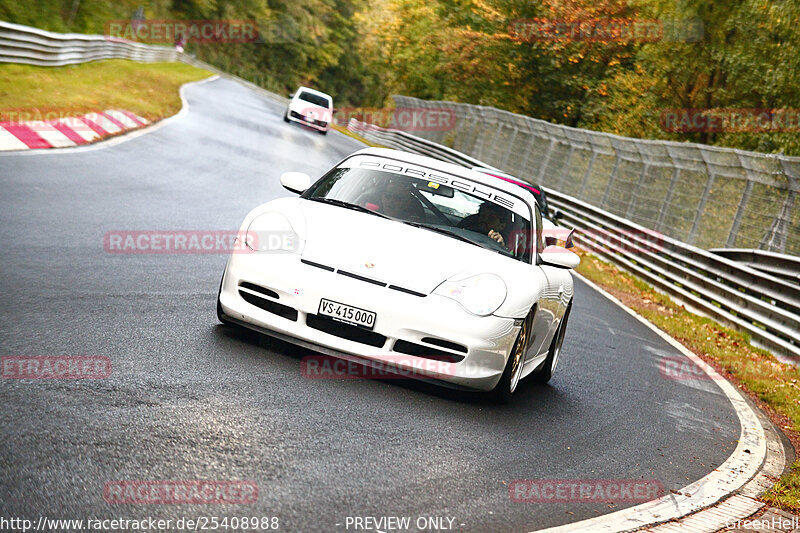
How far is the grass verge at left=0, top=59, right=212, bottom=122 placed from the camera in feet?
61.7

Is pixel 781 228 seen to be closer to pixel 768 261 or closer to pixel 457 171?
pixel 768 261

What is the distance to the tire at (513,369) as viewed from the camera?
6621 mm

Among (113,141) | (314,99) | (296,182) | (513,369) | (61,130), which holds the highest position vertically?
(296,182)

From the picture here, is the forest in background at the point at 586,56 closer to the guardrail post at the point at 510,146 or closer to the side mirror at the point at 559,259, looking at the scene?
the guardrail post at the point at 510,146

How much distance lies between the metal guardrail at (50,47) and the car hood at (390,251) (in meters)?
19.9

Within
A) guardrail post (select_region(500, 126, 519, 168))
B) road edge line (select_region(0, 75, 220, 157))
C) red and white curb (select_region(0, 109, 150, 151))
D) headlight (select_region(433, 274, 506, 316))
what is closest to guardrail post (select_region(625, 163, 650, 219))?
road edge line (select_region(0, 75, 220, 157))

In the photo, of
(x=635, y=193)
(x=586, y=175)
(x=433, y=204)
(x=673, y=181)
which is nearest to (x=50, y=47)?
(x=586, y=175)

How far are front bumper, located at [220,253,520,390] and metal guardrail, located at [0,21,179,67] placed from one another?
2023 centimetres

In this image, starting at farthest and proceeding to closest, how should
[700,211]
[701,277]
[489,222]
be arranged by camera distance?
[700,211]
[701,277]
[489,222]

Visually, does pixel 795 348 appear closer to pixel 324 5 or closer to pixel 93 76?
pixel 93 76

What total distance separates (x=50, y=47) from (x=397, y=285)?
24.8m

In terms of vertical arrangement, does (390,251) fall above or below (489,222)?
below

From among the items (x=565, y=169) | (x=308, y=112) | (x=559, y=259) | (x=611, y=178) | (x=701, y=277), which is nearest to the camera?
(x=559, y=259)

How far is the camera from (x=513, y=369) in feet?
22.1
